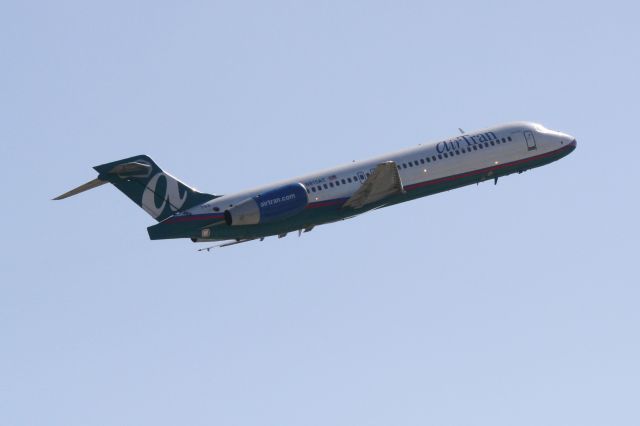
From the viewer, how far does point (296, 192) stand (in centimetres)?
6438

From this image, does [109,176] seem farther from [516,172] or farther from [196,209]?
[516,172]

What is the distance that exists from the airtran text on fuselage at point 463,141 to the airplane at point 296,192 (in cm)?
5

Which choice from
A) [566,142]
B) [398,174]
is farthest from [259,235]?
[566,142]

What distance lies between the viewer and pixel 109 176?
63.6 metres

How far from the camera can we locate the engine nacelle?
63.4 metres

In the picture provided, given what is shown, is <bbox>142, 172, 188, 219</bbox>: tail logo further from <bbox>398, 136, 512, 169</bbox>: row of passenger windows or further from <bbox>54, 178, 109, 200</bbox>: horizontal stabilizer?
<bbox>398, 136, 512, 169</bbox>: row of passenger windows

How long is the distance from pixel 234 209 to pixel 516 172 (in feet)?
59.0

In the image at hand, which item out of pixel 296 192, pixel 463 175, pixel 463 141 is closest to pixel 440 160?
pixel 463 175

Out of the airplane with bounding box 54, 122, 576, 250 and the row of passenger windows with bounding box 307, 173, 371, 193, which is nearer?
the airplane with bounding box 54, 122, 576, 250

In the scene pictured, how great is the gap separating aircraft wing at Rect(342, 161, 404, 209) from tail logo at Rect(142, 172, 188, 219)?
27.1 feet

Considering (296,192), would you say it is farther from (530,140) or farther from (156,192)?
(530,140)

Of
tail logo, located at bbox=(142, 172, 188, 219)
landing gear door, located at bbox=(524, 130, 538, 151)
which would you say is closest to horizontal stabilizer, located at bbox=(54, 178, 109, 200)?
tail logo, located at bbox=(142, 172, 188, 219)

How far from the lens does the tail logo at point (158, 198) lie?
212 feet

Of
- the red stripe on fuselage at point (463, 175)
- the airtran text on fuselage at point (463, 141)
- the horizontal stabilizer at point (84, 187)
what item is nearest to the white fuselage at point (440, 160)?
the airtran text on fuselage at point (463, 141)
